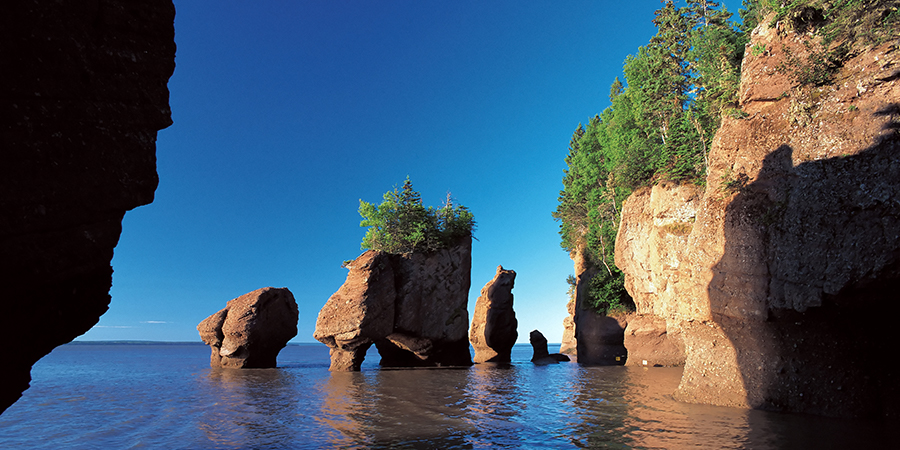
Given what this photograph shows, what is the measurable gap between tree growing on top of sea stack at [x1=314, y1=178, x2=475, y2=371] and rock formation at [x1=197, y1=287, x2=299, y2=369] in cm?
474

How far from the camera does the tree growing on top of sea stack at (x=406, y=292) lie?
2602 centimetres

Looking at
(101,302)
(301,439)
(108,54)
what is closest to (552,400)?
(301,439)

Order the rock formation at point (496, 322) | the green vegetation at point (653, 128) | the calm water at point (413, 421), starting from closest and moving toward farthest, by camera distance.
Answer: the calm water at point (413, 421)
the green vegetation at point (653, 128)
the rock formation at point (496, 322)

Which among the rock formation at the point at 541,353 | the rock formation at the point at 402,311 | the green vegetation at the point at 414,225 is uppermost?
the green vegetation at the point at 414,225

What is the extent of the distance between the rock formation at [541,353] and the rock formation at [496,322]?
2.96m

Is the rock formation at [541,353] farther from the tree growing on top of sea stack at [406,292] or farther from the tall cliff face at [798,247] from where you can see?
the tall cliff face at [798,247]

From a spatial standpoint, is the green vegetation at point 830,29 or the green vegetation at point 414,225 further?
the green vegetation at point 414,225

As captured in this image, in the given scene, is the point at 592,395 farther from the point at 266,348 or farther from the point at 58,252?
the point at 266,348

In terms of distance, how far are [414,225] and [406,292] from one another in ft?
16.2

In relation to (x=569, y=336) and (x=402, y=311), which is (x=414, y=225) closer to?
(x=402, y=311)

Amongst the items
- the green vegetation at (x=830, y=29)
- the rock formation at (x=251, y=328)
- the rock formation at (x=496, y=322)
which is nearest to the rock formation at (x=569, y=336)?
the rock formation at (x=496, y=322)

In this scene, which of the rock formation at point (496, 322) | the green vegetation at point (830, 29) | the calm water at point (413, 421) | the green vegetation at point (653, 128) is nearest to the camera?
the calm water at point (413, 421)

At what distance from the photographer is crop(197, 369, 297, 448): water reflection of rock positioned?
30.1 feet

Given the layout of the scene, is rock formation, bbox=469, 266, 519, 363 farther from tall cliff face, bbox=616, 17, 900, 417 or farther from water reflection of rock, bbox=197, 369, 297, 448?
tall cliff face, bbox=616, 17, 900, 417
